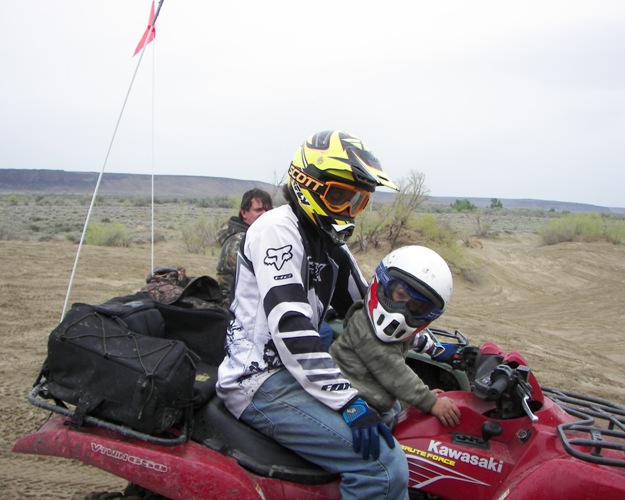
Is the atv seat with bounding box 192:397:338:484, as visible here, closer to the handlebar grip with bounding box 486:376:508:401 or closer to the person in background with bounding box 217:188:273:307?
the handlebar grip with bounding box 486:376:508:401

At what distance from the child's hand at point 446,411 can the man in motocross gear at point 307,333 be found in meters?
0.30

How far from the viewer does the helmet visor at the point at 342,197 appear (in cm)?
264

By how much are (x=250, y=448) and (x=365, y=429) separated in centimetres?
56

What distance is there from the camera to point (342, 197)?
270 cm

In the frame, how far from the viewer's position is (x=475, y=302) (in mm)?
13672

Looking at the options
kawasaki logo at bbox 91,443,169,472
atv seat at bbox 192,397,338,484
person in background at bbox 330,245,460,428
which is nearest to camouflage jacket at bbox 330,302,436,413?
person in background at bbox 330,245,460,428

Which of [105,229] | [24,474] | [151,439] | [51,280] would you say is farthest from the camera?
[105,229]

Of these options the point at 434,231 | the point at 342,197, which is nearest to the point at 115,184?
the point at 434,231

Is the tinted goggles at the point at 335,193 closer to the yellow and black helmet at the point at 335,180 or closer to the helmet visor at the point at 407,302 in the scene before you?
the yellow and black helmet at the point at 335,180

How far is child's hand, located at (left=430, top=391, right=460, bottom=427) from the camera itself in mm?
2576

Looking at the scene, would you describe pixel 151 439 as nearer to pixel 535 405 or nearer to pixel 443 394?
pixel 443 394

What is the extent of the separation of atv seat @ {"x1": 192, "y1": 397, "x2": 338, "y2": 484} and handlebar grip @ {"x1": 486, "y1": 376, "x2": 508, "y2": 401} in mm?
758

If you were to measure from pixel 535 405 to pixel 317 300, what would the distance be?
1106 mm

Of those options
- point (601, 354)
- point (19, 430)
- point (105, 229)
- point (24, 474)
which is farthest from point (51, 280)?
point (601, 354)
